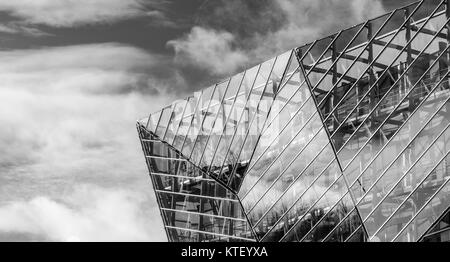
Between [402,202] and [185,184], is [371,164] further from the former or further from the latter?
[185,184]

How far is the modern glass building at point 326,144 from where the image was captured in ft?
115

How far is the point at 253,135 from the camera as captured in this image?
44125 mm

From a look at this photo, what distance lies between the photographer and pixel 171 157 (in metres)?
49.6

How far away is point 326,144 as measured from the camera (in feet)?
129

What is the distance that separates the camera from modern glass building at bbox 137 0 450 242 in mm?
35094

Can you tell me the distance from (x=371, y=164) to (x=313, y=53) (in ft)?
24.6
